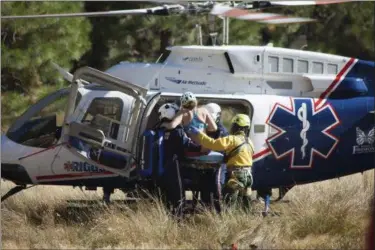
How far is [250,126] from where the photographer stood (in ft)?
35.1

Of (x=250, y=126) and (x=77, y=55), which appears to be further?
(x=77, y=55)

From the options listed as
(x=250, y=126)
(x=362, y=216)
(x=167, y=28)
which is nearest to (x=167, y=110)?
(x=250, y=126)

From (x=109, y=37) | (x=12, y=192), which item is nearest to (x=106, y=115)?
(x=12, y=192)

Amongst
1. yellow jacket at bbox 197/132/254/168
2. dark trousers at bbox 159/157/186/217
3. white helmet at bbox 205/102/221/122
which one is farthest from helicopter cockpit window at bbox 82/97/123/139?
yellow jacket at bbox 197/132/254/168

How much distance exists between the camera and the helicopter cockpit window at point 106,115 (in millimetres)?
10484

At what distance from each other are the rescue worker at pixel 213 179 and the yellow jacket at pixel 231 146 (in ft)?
1.22

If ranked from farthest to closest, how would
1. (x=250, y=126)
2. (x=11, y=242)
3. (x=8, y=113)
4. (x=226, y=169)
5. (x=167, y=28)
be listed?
(x=167, y=28) < (x=8, y=113) < (x=250, y=126) < (x=226, y=169) < (x=11, y=242)

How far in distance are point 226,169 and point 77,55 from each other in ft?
28.8

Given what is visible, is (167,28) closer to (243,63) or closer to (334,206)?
(243,63)

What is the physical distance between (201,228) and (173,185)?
91 centimetres

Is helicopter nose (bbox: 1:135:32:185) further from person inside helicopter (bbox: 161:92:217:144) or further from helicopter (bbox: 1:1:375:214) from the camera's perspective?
person inside helicopter (bbox: 161:92:217:144)

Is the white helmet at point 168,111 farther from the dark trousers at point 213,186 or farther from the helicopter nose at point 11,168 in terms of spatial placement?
the helicopter nose at point 11,168

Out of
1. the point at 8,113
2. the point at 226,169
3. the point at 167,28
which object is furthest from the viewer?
the point at 167,28

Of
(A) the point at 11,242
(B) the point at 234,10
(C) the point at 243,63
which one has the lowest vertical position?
(A) the point at 11,242
